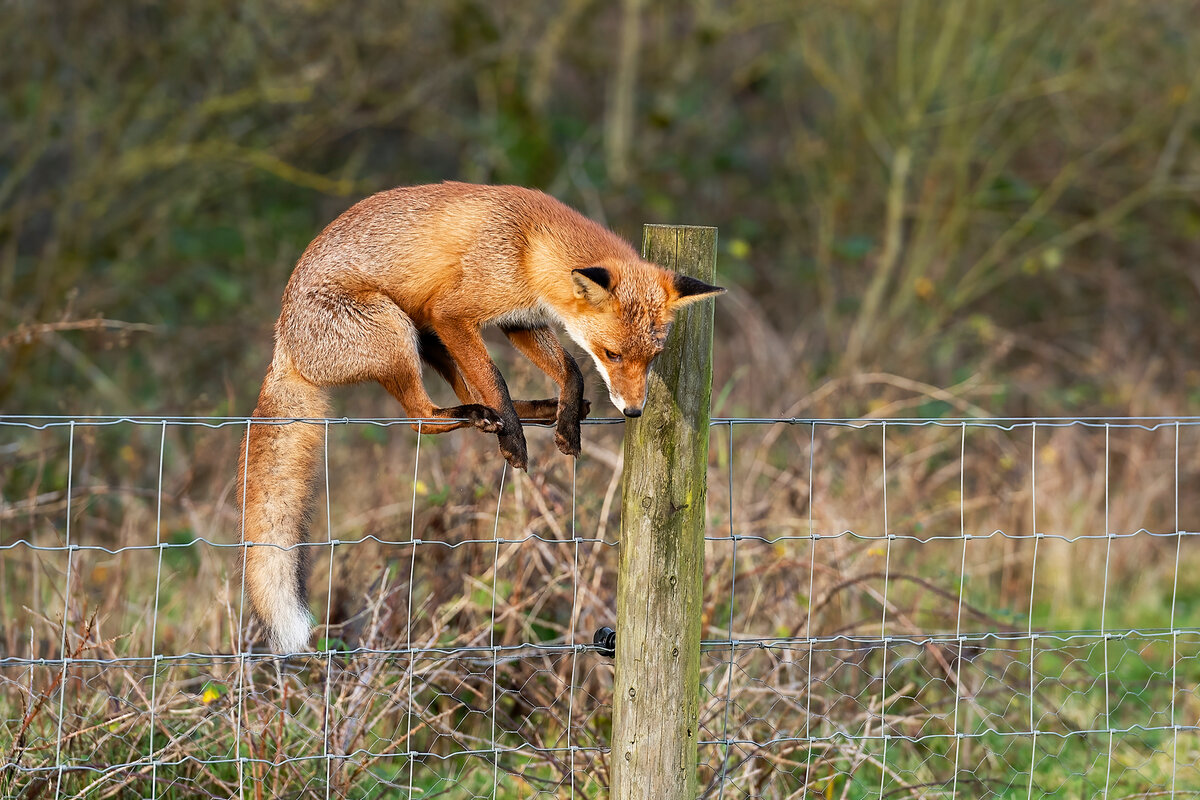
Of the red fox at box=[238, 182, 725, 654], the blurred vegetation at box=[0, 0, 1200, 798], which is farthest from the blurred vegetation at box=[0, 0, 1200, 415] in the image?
the red fox at box=[238, 182, 725, 654]

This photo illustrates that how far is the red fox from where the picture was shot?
379cm

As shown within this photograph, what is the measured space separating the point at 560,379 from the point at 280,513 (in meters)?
1.13

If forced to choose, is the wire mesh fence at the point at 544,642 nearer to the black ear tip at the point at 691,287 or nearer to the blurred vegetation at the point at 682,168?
the black ear tip at the point at 691,287

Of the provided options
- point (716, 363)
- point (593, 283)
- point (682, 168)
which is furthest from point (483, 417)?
point (682, 168)

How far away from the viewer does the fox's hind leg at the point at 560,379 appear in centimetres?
397

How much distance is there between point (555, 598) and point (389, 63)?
6.83 metres

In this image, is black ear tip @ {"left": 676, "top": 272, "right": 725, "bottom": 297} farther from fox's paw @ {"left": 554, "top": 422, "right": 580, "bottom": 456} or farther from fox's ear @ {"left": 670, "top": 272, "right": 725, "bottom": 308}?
fox's paw @ {"left": 554, "top": 422, "right": 580, "bottom": 456}

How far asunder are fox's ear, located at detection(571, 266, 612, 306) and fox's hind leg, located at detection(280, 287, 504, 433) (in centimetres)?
53

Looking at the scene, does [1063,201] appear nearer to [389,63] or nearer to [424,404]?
[389,63]

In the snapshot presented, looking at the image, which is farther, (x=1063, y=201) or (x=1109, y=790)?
(x=1063, y=201)

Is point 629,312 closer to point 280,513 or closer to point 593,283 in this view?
point 593,283

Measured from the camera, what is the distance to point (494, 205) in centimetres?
413

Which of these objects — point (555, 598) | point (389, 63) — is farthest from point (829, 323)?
point (555, 598)

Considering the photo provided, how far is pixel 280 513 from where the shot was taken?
12.4ft
